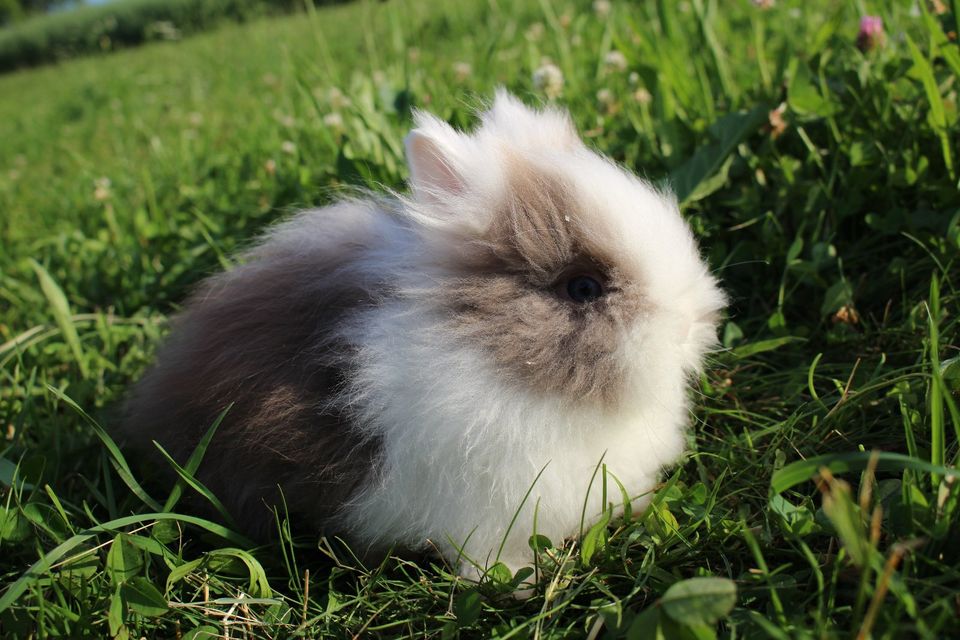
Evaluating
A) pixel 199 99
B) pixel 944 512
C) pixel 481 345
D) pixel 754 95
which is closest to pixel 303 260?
pixel 481 345

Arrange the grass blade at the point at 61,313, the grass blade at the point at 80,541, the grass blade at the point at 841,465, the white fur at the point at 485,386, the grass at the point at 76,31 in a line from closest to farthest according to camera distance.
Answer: the grass blade at the point at 841,465
the grass blade at the point at 80,541
the white fur at the point at 485,386
the grass blade at the point at 61,313
the grass at the point at 76,31

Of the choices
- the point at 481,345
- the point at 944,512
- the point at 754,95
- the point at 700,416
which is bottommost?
the point at 700,416

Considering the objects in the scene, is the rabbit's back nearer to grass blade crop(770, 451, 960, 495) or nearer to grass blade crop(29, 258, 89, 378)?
grass blade crop(29, 258, 89, 378)

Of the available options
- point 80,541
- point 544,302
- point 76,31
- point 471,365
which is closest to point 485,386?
point 471,365

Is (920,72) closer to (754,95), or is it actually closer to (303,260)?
(754,95)

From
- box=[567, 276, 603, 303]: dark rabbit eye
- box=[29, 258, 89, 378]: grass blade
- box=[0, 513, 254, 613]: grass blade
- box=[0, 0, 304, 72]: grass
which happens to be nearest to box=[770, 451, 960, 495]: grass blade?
box=[567, 276, 603, 303]: dark rabbit eye

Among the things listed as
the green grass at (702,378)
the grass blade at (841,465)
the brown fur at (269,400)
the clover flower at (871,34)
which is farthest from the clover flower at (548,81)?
the grass blade at (841,465)

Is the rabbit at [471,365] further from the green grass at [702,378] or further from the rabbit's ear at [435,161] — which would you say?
the green grass at [702,378]
